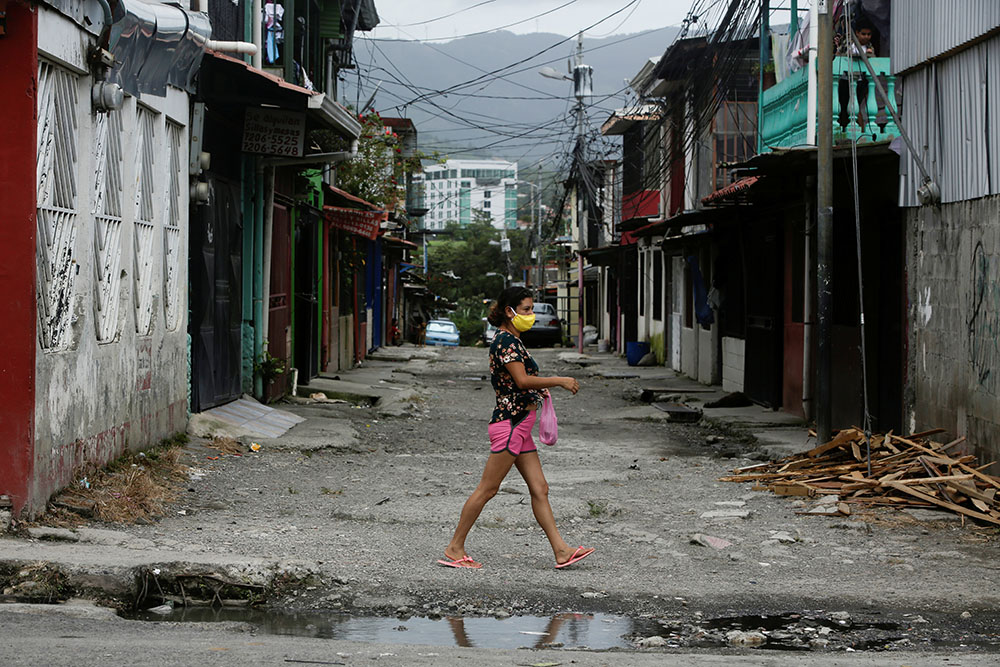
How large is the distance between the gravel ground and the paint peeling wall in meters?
0.75

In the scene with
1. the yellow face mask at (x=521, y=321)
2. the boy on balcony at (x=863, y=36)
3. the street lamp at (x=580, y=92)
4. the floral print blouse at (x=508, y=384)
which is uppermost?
the street lamp at (x=580, y=92)

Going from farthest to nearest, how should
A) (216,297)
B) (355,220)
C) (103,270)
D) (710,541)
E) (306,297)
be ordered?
A: (355,220) < (306,297) < (216,297) < (103,270) < (710,541)


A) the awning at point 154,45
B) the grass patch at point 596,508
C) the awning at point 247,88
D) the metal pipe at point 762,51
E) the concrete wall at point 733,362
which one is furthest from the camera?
the concrete wall at point 733,362

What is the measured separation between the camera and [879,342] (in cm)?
1248

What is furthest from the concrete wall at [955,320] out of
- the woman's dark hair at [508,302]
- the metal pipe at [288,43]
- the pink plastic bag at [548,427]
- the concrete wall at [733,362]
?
the metal pipe at [288,43]

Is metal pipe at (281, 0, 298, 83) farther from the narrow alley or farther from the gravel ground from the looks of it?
the narrow alley

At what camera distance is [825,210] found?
10.9 m

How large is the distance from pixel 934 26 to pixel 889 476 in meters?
4.09

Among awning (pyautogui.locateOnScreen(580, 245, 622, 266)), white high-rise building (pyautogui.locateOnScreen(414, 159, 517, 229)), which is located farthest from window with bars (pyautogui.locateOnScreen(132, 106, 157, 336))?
white high-rise building (pyautogui.locateOnScreen(414, 159, 517, 229))

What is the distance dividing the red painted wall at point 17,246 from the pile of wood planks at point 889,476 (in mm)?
5853

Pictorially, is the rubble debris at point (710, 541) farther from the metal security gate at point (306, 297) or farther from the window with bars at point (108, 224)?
the metal security gate at point (306, 297)

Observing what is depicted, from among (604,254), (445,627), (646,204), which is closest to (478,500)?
(445,627)

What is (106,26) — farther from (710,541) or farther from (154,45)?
(710,541)

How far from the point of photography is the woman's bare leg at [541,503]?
273 inches
